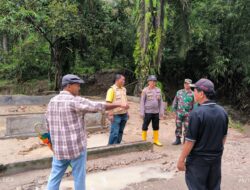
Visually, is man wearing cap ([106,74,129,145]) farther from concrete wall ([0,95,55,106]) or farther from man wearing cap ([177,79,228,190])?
concrete wall ([0,95,55,106])

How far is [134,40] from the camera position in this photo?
51.0 ft

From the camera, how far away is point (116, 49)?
1709 cm

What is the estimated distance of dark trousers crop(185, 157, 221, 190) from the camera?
3.11 metres

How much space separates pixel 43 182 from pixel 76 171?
1450 mm

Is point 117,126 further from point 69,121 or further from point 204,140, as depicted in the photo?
point 204,140

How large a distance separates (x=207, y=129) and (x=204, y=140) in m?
0.13

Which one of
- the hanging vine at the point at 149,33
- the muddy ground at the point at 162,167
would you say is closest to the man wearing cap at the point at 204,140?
the muddy ground at the point at 162,167

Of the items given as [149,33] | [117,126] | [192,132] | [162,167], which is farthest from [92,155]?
[149,33]

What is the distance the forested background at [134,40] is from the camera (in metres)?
11.3

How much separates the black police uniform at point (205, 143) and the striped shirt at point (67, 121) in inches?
43.1

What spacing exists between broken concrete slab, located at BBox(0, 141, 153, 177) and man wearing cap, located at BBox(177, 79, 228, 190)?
2.78 meters

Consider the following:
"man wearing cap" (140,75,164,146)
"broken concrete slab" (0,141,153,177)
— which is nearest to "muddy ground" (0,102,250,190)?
"broken concrete slab" (0,141,153,177)

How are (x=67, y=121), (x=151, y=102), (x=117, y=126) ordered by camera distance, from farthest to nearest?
(x=151, y=102) < (x=117, y=126) < (x=67, y=121)

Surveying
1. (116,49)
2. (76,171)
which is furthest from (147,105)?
(116,49)
